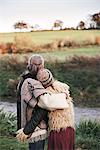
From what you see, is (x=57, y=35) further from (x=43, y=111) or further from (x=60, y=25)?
(x=43, y=111)

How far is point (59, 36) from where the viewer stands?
264 cm

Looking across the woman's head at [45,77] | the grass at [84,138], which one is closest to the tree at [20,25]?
the woman's head at [45,77]

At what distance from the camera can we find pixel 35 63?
2592mm

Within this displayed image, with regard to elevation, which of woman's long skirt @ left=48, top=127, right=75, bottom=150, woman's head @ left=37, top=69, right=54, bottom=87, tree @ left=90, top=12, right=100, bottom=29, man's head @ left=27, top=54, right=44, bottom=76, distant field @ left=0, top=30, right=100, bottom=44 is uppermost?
tree @ left=90, top=12, right=100, bottom=29

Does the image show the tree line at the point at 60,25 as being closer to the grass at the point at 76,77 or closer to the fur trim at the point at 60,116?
the grass at the point at 76,77

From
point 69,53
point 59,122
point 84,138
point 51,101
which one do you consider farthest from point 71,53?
point 84,138

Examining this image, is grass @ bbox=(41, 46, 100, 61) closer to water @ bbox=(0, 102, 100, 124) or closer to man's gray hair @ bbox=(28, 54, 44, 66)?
man's gray hair @ bbox=(28, 54, 44, 66)

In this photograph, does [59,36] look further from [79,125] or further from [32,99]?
[79,125]

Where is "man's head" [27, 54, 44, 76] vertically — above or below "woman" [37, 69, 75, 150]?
above

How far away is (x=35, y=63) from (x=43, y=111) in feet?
1.17

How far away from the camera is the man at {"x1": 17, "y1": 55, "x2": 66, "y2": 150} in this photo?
252 centimetres

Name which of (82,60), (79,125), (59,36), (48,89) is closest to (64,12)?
(59,36)

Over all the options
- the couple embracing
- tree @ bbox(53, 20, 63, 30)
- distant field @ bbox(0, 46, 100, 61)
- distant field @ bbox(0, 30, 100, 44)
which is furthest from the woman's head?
tree @ bbox(53, 20, 63, 30)

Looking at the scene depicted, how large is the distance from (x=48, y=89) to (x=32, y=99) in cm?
13
